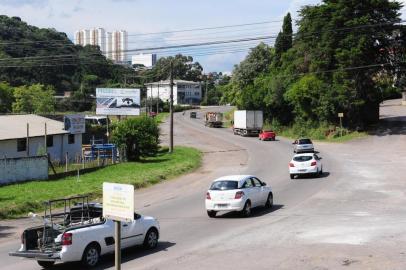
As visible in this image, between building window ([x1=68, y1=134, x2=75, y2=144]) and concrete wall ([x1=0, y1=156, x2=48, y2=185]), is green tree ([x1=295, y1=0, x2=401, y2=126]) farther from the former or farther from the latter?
concrete wall ([x1=0, y1=156, x2=48, y2=185])

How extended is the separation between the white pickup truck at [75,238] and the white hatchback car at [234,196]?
21.4 feet

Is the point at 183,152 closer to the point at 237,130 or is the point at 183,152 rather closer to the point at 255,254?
the point at 237,130

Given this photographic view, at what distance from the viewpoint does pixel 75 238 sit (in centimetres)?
1411

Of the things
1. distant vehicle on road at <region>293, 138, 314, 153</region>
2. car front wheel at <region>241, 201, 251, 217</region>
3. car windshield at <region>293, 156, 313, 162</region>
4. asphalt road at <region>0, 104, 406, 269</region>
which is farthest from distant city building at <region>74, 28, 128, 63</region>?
car front wheel at <region>241, 201, 251, 217</region>

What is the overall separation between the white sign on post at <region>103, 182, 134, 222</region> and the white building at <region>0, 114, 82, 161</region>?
35.6 meters

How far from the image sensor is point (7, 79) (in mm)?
Result: 139125

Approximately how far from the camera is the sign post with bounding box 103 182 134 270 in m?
8.36

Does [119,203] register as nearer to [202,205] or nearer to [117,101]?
[202,205]

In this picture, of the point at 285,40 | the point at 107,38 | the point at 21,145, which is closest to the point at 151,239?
the point at 21,145

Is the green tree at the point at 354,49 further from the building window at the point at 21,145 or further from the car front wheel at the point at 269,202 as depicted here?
the car front wheel at the point at 269,202

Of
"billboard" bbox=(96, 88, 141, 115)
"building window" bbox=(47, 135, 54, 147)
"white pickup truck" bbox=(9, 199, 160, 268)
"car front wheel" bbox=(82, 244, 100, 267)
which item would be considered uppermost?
"billboard" bbox=(96, 88, 141, 115)

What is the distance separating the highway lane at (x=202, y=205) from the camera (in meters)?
15.9

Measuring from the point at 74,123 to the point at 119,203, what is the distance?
46031 millimetres

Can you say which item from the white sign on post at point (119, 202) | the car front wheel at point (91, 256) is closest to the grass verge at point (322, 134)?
the car front wheel at point (91, 256)
